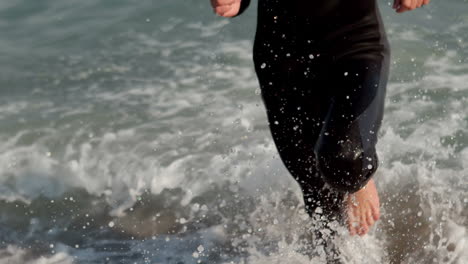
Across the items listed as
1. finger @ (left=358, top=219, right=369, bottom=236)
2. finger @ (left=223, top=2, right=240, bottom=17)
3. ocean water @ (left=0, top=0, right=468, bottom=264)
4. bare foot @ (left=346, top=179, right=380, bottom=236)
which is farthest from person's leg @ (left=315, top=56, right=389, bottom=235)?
ocean water @ (left=0, top=0, right=468, bottom=264)

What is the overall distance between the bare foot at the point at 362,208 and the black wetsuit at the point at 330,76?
0.57 feet

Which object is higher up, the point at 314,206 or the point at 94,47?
the point at 314,206

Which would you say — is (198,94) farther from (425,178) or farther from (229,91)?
(425,178)

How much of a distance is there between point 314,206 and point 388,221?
3.16 ft

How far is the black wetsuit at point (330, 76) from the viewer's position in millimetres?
3441

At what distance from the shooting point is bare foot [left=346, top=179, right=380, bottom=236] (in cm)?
378

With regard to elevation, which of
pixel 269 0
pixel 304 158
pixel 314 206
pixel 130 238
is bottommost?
pixel 130 238

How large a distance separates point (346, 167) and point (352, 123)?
18 centimetres

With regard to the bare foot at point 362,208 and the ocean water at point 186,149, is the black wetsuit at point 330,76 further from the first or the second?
the ocean water at point 186,149

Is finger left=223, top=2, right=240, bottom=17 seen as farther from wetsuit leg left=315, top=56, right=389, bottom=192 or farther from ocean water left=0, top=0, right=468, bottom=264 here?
ocean water left=0, top=0, right=468, bottom=264

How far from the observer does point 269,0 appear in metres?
3.62

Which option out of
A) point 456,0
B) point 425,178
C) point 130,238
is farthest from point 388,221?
point 456,0

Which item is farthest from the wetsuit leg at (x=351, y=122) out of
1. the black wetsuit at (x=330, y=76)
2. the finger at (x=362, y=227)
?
the finger at (x=362, y=227)

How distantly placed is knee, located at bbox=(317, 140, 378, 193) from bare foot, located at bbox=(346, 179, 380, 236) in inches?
6.9
